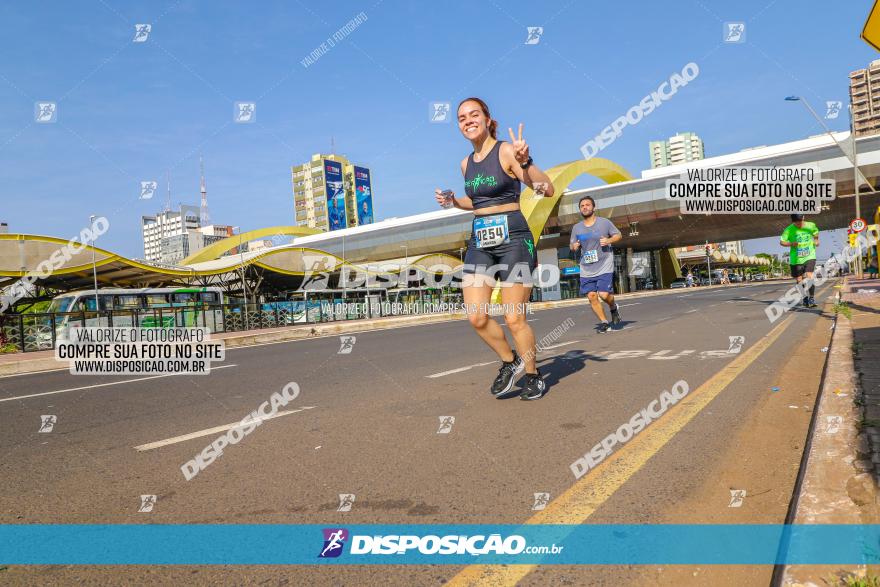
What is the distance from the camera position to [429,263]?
46.9m

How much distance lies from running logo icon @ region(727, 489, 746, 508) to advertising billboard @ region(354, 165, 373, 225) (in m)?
153

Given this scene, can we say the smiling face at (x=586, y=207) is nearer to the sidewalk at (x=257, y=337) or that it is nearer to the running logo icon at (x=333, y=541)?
the running logo icon at (x=333, y=541)

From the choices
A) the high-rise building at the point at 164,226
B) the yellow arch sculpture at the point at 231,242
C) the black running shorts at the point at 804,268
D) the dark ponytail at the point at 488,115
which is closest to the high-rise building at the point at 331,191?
the high-rise building at the point at 164,226

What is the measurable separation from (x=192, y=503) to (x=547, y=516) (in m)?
1.46

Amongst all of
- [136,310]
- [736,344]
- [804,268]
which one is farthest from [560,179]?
[736,344]

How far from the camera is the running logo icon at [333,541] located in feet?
6.41

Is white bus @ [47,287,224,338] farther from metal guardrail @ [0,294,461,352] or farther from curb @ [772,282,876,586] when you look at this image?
curb @ [772,282,876,586]

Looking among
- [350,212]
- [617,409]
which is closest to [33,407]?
[617,409]

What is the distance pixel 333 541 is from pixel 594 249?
26.1 feet

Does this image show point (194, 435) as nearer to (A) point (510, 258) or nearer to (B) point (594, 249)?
(A) point (510, 258)

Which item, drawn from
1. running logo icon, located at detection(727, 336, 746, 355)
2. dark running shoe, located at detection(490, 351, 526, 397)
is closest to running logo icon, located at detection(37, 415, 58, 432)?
dark running shoe, located at detection(490, 351, 526, 397)

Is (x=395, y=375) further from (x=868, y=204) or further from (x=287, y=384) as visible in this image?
(x=868, y=204)

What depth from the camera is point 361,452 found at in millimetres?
3145

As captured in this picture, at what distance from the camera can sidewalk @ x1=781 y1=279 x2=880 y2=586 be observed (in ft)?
5.12
